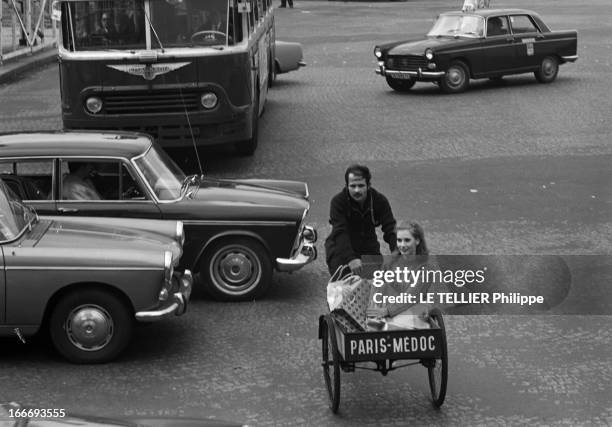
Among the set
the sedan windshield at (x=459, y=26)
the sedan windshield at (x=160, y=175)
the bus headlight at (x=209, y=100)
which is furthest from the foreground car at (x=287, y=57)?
the sedan windshield at (x=160, y=175)

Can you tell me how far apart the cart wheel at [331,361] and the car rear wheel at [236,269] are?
2.32m

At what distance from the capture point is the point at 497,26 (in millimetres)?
24516

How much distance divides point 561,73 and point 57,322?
1945cm

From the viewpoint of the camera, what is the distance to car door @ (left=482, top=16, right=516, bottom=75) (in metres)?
24.2

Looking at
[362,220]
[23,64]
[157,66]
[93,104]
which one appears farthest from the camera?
[23,64]

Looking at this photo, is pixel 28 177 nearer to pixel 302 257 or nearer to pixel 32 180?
pixel 32 180

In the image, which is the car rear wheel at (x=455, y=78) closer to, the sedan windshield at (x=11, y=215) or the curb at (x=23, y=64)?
the curb at (x=23, y=64)

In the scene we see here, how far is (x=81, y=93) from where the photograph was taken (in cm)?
1591

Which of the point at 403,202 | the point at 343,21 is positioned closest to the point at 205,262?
the point at 403,202

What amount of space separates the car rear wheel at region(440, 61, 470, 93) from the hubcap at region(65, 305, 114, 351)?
15730 mm

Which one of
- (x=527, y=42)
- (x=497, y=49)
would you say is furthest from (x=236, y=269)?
(x=527, y=42)

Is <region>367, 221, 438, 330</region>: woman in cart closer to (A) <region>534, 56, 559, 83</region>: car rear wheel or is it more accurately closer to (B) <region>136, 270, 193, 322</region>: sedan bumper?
(B) <region>136, 270, 193, 322</region>: sedan bumper

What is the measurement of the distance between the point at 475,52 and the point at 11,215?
16084 mm

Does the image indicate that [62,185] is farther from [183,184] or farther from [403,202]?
[403,202]
